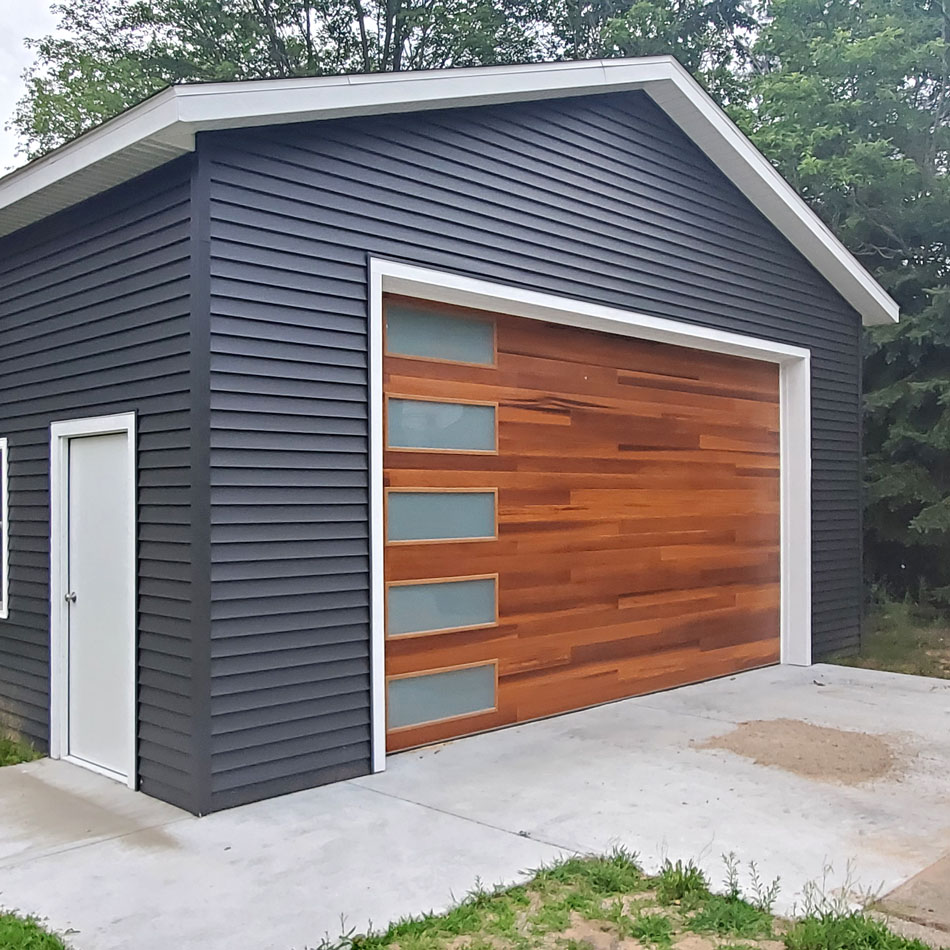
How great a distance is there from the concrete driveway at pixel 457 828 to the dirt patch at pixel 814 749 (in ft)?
0.07

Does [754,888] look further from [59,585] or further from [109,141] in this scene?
[109,141]

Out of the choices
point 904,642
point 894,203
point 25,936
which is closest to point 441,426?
point 25,936

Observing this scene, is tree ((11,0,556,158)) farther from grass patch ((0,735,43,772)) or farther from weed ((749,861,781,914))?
weed ((749,861,781,914))

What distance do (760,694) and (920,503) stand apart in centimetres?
552

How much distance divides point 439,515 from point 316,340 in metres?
1.36

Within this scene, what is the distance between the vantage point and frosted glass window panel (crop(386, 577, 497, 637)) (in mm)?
5359

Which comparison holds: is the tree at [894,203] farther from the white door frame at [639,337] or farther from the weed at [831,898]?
the weed at [831,898]

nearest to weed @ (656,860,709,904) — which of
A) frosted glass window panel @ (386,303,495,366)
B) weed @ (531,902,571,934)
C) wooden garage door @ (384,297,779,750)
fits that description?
weed @ (531,902,571,934)

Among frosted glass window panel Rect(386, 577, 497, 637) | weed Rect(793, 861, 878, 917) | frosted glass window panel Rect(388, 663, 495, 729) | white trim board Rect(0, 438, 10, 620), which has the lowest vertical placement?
weed Rect(793, 861, 878, 917)

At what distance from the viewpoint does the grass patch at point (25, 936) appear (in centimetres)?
302

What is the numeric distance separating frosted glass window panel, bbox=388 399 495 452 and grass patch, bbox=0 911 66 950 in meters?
2.92

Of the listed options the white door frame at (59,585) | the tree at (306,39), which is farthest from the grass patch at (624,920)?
the tree at (306,39)

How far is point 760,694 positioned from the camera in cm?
709

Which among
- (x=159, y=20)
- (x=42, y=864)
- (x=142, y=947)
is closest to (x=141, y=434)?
(x=42, y=864)
